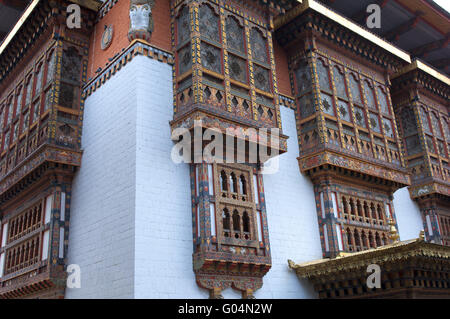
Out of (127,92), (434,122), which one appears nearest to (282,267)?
(127,92)

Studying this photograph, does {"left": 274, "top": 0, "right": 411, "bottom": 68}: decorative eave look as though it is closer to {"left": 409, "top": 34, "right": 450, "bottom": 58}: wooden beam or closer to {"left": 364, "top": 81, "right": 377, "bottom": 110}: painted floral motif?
{"left": 364, "top": 81, "right": 377, "bottom": 110}: painted floral motif

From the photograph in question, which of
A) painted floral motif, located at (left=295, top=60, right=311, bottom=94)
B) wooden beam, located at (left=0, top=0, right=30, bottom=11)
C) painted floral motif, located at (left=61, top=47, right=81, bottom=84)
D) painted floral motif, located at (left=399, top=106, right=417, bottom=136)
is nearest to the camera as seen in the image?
painted floral motif, located at (left=61, top=47, right=81, bottom=84)

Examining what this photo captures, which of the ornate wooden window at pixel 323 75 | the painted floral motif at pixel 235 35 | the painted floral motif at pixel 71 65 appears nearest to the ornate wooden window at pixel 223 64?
the painted floral motif at pixel 235 35

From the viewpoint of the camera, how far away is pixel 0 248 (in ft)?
44.4

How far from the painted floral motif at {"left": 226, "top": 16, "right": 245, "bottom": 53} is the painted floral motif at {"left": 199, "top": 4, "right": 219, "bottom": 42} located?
15.4 inches

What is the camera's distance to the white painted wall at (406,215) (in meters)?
15.1

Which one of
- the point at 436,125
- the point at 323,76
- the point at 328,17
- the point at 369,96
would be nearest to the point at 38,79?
the point at 323,76

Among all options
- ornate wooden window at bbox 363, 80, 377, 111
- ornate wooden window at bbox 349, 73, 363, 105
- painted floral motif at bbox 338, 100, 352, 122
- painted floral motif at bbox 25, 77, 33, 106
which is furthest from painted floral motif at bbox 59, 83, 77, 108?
ornate wooden window at bbox 363, 80, 377, 111

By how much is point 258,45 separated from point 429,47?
10.6 meters

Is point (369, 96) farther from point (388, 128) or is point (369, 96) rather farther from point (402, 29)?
point (402, 29)

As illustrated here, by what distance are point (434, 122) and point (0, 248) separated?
50.0 ft

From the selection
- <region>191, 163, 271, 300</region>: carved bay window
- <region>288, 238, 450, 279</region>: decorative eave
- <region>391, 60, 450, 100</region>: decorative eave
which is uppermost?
<region>391, 60, 450, 100</region>: decorative eave

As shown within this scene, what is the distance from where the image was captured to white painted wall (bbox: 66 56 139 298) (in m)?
9.61

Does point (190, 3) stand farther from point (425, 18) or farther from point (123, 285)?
point (425, 18)
